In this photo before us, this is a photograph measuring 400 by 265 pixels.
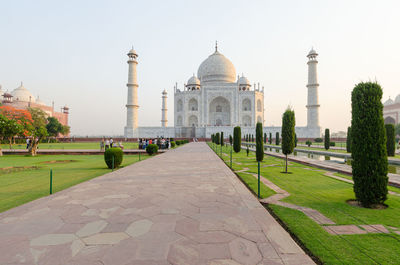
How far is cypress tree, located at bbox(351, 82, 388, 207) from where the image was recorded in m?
3.64

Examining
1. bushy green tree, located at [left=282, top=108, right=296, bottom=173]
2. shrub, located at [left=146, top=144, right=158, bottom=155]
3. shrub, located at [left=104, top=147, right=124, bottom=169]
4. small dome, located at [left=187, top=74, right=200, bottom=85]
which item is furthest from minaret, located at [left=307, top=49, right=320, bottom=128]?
shrub, located at [left=104, top=147, right=124, bottom=169]

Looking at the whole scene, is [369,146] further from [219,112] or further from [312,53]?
[219,112]

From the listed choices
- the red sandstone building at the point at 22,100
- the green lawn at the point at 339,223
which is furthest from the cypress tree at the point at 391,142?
the red sandstone building at the point at 22,100

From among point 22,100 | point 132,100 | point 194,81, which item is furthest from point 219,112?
point 22,100

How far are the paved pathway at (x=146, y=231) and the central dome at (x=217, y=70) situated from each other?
48.0 metres

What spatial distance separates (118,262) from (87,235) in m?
0.79

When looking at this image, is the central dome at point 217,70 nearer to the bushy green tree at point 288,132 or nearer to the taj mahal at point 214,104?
the taj mahal at point 214,104

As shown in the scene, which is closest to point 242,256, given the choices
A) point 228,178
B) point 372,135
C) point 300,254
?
point 300,254

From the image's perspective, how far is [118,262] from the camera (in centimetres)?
197

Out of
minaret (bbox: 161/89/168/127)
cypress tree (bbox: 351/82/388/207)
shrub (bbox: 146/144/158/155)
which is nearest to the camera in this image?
cypress tree (bbox: 351/82/388/207)

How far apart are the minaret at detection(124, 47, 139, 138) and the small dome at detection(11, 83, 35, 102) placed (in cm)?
3117

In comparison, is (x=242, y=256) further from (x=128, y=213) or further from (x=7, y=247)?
(x=7, y=247)

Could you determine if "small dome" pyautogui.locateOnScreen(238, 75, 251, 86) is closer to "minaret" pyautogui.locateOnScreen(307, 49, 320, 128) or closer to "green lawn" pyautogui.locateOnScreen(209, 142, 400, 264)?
"minaret" pyautogui.locateOnScreen(307, 49, 320, 128)

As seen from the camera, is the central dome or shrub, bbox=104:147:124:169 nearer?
shrub, bbox=104:147:124:169
